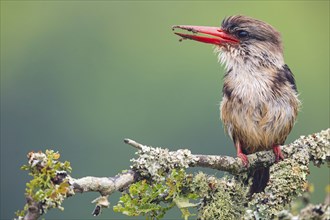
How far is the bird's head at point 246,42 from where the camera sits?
23.0 feet

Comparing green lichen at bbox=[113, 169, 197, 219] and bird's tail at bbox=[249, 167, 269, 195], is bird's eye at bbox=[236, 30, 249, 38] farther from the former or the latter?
green lichen at bbox=[113, 169, 197, 219]

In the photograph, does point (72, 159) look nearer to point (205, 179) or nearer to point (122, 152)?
point (122, 152)

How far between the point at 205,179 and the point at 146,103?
1045 inches

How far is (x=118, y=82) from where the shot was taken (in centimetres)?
3559

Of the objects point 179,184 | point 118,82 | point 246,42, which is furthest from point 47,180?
point 118,82

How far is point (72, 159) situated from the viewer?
28.1 meters

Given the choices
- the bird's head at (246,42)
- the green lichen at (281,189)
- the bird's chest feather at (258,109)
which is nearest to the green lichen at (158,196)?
the green lichen at (281,189)

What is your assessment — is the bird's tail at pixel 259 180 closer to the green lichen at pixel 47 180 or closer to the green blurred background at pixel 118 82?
the green lichen at pixel 47 180

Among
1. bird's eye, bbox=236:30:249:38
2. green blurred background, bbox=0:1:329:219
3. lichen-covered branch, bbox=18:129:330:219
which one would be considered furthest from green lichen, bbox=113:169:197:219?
green blurred background, bbox=0:1:329:219

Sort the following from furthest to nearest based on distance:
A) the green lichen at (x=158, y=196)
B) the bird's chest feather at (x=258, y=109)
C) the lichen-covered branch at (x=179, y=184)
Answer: the bird's chest feather at (x=258, y=109) → the green lichen at (x=158, y=196) → the lichen-covered branch at (x=179, y=184)

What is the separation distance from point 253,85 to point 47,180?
233 centimetres

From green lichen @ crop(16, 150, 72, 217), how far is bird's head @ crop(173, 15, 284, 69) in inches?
90.7

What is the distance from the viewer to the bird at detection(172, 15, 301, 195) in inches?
267

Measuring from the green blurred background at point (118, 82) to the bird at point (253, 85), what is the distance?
14.2 meters
